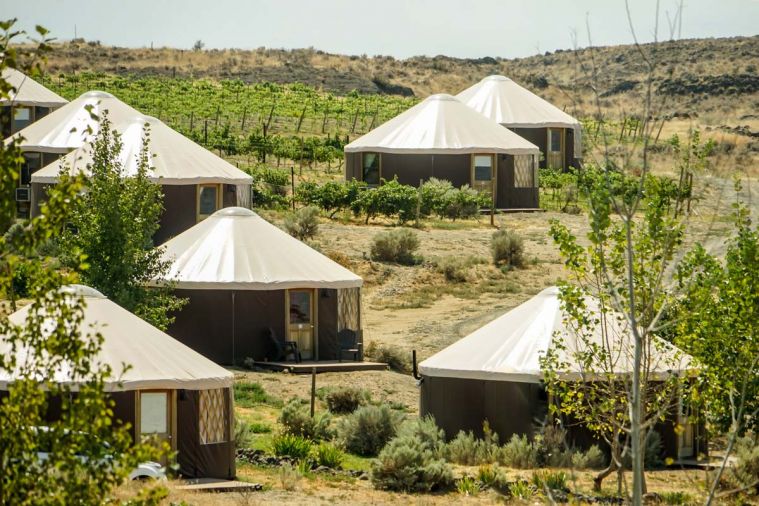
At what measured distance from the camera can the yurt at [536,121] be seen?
161ft

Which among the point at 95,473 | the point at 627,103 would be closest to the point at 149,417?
the point at 95,473

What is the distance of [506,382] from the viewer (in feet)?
74.7

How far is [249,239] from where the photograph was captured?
2958 centimetres

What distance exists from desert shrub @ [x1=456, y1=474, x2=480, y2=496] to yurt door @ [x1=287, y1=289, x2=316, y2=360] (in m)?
9.10

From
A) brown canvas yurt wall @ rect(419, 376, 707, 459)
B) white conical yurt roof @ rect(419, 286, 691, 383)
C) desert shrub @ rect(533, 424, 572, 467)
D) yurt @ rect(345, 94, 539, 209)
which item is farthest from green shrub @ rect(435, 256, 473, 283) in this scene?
desert shrub @ rect(533, 424, 572, 467)

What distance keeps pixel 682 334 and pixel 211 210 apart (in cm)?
2130

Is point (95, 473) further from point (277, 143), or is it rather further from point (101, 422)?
point (277, 143)

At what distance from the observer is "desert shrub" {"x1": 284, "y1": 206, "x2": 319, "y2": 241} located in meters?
36.4

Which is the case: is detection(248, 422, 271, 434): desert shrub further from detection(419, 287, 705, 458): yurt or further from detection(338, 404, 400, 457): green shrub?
detection(419, 287, 705, 458): yurt

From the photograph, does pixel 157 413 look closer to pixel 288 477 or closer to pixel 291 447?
pixel 288 477

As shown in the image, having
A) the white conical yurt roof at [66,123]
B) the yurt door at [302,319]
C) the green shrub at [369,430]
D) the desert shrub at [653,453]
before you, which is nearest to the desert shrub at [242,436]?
the green shrub at [369,430]

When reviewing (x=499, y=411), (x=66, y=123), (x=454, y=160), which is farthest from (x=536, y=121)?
(x=499, y=411)

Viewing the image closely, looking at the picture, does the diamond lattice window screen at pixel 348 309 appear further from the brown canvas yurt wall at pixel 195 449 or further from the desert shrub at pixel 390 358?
the brown canvas yurt wall at pixel 195 449

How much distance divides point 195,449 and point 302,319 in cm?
861
